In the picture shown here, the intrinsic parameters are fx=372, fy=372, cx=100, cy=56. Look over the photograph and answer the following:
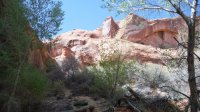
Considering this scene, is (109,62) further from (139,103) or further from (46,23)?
(139,103)

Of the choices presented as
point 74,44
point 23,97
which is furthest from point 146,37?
point 23,97

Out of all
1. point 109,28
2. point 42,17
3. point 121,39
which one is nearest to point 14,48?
point 42,17

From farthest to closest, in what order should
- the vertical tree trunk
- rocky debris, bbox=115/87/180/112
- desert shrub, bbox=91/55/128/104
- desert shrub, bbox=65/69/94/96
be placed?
1. desert shrub, bbox=65/69/94/96
2. desert shrub, bbox=91/55/128/104
3. rocky debris, bbox=115/87/180/112
4. the vertical tree trunk

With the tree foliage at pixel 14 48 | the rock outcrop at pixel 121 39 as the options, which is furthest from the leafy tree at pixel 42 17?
the rock outcrop at pixel 121 39

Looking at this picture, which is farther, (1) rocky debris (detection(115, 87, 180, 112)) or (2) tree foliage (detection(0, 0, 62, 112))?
(2) tree foliage (detection(0, 0, 62, 112))

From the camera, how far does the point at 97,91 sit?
23.7m

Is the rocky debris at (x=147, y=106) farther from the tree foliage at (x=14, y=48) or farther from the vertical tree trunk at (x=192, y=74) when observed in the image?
the tree foliage at (x=14, y=48)

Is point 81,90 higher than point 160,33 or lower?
lower

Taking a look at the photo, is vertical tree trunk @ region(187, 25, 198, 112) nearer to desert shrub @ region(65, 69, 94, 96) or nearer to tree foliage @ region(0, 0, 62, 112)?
tree foliage @ region(0, 0, 62, 112)

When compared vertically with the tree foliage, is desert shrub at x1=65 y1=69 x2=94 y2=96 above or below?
below

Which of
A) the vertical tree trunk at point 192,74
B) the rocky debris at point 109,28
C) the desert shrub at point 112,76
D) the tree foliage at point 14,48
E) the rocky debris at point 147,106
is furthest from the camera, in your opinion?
the rocky debris at point 109,28

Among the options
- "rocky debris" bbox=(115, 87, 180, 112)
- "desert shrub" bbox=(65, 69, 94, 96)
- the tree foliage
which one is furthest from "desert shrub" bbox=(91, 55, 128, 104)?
"rocky debris" bbox=(115, 87, 180, 112)

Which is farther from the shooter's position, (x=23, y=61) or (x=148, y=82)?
(x=148, y=82)

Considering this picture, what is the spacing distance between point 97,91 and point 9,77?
27.2 feet
